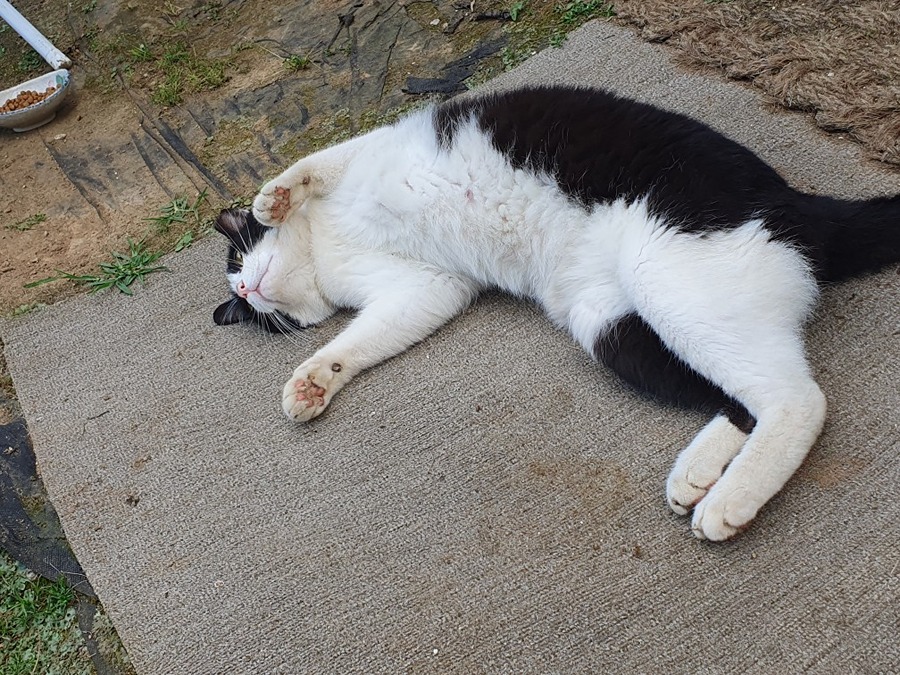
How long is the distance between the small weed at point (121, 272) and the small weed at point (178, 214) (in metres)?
0.15

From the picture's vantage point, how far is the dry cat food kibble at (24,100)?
11.6 feet

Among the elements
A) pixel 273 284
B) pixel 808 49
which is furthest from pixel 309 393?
pixel 808 49

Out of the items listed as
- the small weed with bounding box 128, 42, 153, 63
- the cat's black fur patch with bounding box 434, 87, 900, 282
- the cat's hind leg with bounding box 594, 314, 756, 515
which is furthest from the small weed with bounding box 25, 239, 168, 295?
the cat's hind leg with bounding box 594, 314, 756, 515

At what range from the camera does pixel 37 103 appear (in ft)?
11.4

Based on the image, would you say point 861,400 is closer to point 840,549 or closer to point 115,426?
point 840,549

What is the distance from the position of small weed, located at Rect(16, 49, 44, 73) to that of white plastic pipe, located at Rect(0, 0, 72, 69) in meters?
0.21

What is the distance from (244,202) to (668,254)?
6.14 feet

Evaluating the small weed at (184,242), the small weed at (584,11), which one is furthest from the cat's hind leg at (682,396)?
the small weed at (584,11)

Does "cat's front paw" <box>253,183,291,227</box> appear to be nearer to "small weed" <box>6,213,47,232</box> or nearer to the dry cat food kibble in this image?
"small weed" <box>6,213,47,232</box>

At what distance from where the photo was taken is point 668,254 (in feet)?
5.40

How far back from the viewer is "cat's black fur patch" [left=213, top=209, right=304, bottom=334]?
2264 mm

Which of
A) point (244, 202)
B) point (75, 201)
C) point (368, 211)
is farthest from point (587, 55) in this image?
point (75, 201)

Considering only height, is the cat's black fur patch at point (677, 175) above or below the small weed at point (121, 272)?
above

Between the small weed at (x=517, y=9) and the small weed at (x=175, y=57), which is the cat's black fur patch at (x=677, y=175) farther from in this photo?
the small weed at (x=175, y=57)
